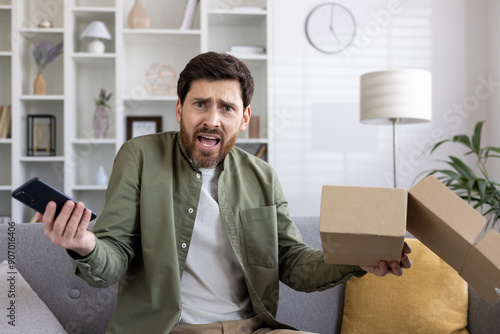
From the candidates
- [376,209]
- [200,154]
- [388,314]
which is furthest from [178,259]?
[388,314]

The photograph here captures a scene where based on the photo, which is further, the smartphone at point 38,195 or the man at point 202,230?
the man at point 202,230

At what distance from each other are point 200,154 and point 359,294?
752mm

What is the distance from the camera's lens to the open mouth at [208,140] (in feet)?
4.75

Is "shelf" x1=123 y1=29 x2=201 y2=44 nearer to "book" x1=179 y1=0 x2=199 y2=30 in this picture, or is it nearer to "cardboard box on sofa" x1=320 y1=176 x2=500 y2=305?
"book" x1=179 y1=0 x2=199 y2=30

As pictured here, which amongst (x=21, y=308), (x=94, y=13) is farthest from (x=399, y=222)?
(x=94, y=13)

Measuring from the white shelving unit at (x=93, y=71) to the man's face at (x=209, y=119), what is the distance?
187 cm

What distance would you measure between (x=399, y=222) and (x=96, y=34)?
2.88 meters

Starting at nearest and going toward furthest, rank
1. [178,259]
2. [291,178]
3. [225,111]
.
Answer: [178,259] → [225,111] → [291,178]

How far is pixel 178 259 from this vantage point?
136 cm

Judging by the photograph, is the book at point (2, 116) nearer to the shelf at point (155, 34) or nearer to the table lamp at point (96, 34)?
the table lamp at point (96, 34)

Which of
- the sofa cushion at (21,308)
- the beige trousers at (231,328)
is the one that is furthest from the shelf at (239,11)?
the beige trousers at (231,328)

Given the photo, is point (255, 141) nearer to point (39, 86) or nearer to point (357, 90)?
point (357, 90)

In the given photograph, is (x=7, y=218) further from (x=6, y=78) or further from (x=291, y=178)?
(x=291, y=178)

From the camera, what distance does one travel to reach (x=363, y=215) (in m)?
0.94
